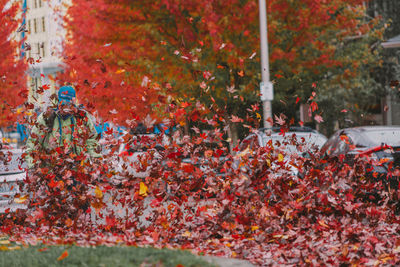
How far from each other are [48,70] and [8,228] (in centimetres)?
7158

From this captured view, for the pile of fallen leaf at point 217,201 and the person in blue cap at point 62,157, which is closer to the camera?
the pile of fallen leaf at point 217,201

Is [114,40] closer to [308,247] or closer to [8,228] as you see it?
[8,228]

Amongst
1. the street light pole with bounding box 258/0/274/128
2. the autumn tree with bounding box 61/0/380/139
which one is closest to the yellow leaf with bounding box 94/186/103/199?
the autumn tree with bounding box 61/0/380/139

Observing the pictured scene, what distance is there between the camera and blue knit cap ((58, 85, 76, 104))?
26.0 ft

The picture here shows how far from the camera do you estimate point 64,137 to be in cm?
809

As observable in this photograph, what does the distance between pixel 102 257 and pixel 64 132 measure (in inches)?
133

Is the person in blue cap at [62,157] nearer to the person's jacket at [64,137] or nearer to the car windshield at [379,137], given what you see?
the person's jacket at [64,137]

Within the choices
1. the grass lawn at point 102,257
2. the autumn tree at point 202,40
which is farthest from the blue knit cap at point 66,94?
the autumn tree at point 202,40

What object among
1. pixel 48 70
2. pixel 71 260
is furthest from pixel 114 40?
pixel 48 70

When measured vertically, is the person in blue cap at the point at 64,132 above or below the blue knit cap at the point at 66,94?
below

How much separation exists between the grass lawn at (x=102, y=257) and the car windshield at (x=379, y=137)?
6.81 metres

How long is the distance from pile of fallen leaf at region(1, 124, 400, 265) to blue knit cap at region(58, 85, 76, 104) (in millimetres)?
681

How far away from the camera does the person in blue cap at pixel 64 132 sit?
7961 mm

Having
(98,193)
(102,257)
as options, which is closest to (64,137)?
(98,193)
